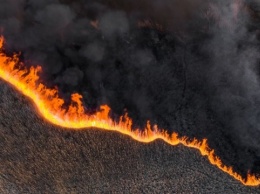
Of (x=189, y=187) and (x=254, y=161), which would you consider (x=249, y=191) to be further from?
(x=189, y=187)

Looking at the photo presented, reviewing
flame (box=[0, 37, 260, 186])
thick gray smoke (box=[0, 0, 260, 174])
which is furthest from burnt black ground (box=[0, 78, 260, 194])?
thick gray smoke (box=[0, 0, 260, 174])

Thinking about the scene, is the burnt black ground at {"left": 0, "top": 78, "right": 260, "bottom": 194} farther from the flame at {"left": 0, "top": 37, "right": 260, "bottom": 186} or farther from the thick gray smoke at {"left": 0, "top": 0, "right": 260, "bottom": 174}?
the thick gray smoke at {"left": 0, "top": 0, "right": 260, "bottom": 174}

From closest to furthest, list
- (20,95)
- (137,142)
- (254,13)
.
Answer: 1. (20,95)
2. (137,142)
3. (254,13)

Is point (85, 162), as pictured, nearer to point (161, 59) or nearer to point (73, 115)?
point (73, 115)

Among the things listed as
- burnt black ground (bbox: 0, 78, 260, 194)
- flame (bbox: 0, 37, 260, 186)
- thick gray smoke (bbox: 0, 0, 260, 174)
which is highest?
thick gray smoke (bbox: 0, 0, 260, 174)

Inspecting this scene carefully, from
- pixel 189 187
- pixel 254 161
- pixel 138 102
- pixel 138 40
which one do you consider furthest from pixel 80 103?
pixel 254 161

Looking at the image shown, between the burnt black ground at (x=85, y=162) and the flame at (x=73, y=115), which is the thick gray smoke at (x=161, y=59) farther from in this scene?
the burnt black ground at (x=85, y=162)

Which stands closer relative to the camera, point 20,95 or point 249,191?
point 20,95
